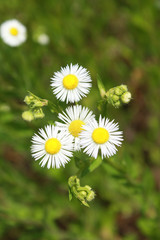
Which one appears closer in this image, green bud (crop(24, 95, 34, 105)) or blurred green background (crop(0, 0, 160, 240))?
green bud (crop(24, 95, 34, 105))

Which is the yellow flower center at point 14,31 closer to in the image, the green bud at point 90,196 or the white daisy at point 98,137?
the white daisy at point 98,137

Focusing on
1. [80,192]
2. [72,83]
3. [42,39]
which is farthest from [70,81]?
[42,39]

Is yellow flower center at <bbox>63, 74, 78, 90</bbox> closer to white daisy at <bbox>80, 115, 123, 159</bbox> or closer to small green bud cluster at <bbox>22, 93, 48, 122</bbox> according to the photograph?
small green bud cluster at <bbox>22, 93, 48, 122</bbox>

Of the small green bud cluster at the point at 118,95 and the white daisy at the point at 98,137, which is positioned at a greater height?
the small green bud cluster at the point at 118,95

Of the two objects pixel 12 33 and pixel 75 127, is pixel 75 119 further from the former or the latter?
pixel 12 33

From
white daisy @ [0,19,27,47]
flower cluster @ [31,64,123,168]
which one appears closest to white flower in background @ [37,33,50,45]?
white daisy @ [0,19,27,47]

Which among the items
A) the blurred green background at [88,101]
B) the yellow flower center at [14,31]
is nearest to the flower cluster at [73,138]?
the blurred green background at [88,101]
